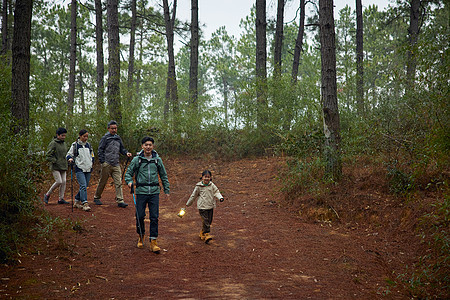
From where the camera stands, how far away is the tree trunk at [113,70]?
47.7ft

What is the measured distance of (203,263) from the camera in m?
6.23

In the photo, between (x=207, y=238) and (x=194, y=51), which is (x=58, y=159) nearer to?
(x=207, y=238)

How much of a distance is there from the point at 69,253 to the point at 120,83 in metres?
10.00

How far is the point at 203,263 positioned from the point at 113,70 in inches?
429

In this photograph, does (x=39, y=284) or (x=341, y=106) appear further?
(x=341, y=106)

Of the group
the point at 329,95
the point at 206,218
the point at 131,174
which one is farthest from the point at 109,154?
the point at 329,95

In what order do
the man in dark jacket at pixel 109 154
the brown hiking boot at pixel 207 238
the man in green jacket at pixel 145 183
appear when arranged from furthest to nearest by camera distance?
the man in dark jacket at pixel 109 154
the brown hiking boot at pixel 207 238
the man in green jacket at pixel 145 183

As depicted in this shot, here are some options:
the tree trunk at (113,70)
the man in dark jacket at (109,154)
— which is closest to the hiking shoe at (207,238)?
the man in dark jacket at (109,154)

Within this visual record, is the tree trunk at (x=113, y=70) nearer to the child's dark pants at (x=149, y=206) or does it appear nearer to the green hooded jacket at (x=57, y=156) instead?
the green hooded jacket at (x=57, y=156)

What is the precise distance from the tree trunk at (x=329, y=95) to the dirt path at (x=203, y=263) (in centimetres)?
174

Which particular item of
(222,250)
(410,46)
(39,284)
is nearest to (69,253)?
(39,284)

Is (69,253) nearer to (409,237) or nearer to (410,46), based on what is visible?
(409,237)

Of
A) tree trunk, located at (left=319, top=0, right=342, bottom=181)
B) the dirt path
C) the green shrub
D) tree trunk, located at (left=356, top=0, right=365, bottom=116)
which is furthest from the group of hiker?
tree trunk, located at (left=356, top=0, right=365, bottom=116)

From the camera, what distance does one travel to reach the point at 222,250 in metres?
6.95
